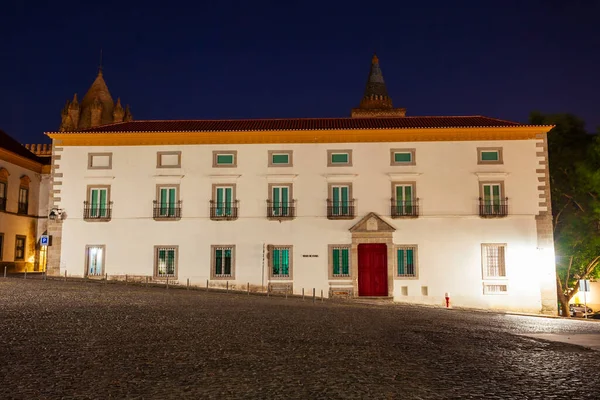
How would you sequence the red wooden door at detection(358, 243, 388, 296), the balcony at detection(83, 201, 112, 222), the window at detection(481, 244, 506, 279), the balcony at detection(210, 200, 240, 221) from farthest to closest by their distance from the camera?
the balcony at detection(83, 201, 112, 222) → the balcony at detection(210, 200, 240, 221) → the red wooden door at detection(358, 243, 388, 296) → the window at detection(481, 244, 506, 279)

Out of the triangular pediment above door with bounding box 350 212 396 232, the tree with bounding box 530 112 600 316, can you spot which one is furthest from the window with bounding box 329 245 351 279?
the tree with bounding box 530 112 600 316

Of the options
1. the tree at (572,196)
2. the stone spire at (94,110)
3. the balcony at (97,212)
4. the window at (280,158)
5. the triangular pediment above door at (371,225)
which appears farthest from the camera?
the stone spire at (94,110)

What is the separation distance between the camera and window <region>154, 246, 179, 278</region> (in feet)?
92.2

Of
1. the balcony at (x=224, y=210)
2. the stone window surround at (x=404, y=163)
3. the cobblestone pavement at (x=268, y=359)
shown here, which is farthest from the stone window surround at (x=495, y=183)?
the cobblestone pavement at (x=268, y=359)

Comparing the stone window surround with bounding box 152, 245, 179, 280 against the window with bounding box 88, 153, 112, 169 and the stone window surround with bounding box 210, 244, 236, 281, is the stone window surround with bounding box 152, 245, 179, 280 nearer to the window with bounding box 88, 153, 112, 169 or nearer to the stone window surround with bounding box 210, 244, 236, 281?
the stone window surround with bounding box 210, 244, 236, 281

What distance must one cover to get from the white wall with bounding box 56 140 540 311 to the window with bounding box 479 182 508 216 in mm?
285

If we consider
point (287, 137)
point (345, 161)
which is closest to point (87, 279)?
point (287, 137)

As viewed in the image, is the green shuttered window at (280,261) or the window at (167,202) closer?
the green shuttered window at (280,261)

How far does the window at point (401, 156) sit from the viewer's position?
1117 inches

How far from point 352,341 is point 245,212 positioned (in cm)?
1854

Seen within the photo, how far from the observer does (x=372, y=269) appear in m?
27.7

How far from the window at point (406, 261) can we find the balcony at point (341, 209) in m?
2.72

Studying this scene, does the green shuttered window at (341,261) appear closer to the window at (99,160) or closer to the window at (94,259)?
the window at (94,259)

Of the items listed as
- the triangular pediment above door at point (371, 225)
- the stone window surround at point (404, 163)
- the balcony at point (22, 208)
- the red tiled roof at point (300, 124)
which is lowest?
the triangular pediment above door at point (371, 225)
